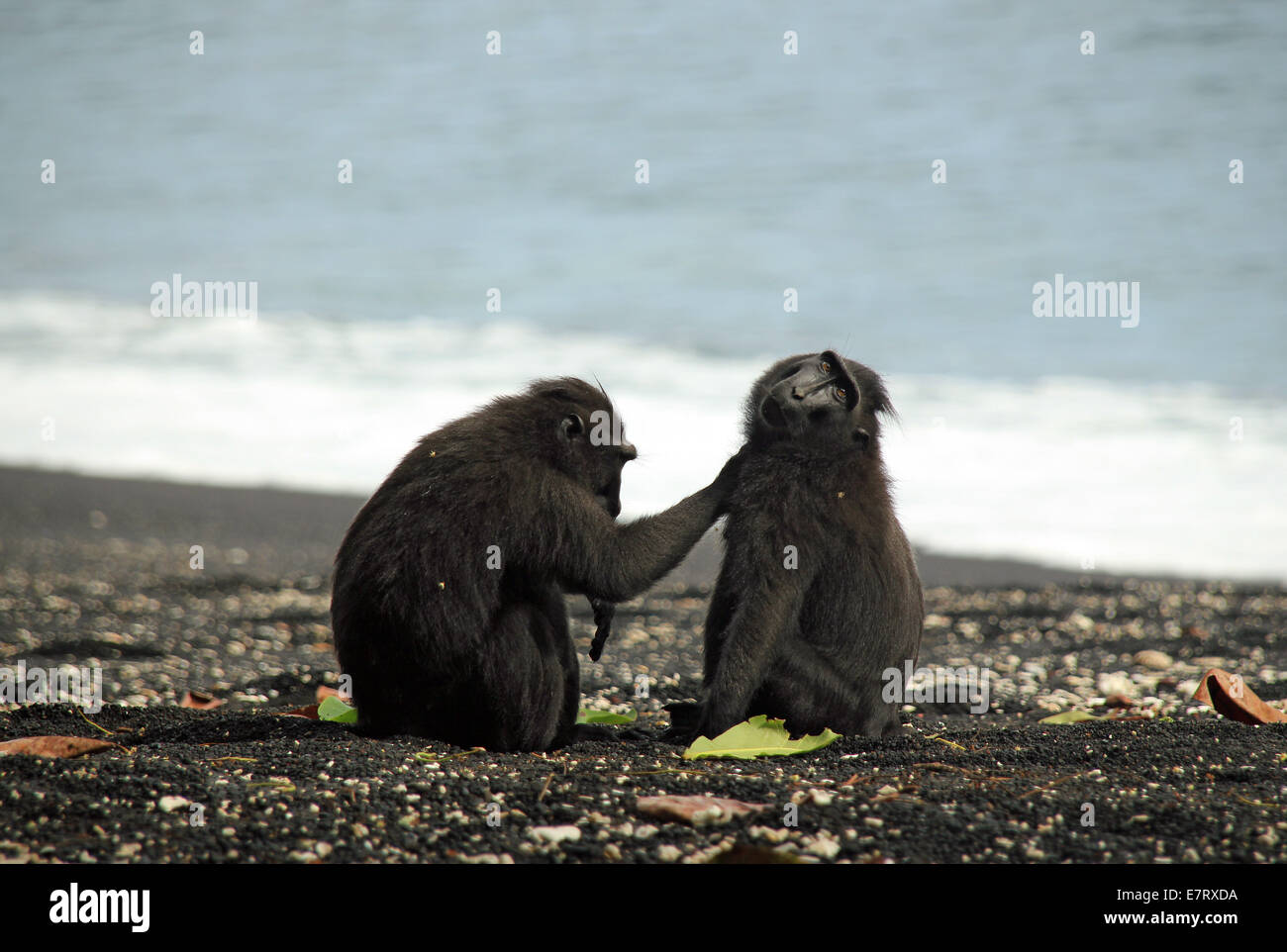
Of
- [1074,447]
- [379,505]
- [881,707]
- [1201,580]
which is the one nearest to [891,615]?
[881,707]

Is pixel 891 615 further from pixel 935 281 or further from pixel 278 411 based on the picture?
pixel 935 281

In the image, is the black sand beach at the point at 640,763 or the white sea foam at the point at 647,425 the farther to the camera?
the white sea foam at the point at 647,425

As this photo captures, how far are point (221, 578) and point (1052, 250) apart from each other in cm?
1397

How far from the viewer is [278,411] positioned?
47.6 ft

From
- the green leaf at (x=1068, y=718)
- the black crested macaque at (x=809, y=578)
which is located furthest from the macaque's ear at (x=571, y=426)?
the green leaf at (x=1068, y=718)

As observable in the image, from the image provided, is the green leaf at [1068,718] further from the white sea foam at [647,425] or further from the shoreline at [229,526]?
the white sea foam at [647,425]

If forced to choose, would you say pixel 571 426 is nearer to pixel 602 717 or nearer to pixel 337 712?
pixel 602 717

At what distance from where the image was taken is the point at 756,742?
4.61 meters

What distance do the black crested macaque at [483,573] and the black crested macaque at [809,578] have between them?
0.32 metres

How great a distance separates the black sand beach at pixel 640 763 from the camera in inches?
131

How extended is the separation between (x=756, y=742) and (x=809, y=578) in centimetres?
65

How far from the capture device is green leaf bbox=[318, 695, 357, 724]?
17.1 ft

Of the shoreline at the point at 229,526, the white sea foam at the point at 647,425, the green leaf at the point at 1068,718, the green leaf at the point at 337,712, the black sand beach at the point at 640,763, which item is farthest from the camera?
the white sea foam at the point at 647,425

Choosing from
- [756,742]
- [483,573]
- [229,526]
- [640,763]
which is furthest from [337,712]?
[229,526]
